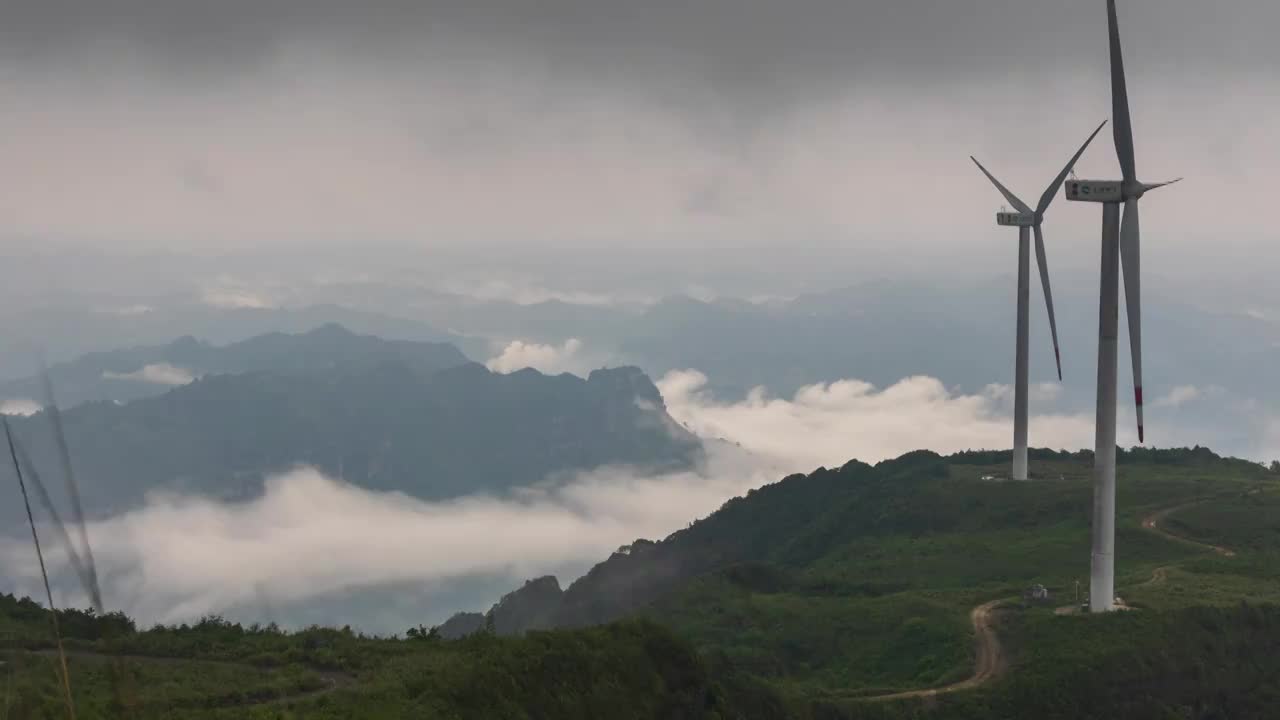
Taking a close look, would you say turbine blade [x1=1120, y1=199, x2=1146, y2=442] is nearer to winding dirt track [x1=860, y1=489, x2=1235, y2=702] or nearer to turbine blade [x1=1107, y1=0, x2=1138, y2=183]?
turbine blade [x1=1107, y1=0, x2=1138, y2=183]

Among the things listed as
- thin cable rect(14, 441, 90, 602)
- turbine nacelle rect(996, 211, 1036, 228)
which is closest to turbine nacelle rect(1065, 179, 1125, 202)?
turbine nacelle rect(996, 211, 1036, 228)

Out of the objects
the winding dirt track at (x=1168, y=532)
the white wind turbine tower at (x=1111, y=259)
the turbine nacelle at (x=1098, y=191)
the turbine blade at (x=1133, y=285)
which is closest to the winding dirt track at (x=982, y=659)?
the white wind turbine tower at (x=1111, y=259)

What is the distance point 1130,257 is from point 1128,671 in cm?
3471

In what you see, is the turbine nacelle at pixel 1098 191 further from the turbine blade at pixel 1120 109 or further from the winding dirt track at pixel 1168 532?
the winding dirt track at pixel 1168 532

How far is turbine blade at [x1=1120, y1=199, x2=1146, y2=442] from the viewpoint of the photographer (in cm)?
9500

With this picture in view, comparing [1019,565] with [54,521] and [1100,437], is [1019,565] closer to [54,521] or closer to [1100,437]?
[1100,437]

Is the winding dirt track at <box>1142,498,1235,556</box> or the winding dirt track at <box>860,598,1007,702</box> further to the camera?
the winding dirt track at <box>1142,498,1235,556</box>

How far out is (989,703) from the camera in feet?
311

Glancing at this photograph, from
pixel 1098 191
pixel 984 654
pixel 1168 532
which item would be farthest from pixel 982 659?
pixel 1168 532

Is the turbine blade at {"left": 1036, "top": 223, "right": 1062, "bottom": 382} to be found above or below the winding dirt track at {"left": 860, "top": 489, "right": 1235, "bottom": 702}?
above

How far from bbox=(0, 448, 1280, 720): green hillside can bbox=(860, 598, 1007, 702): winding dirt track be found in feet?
2.21

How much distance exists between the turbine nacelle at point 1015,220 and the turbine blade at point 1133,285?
215 feet

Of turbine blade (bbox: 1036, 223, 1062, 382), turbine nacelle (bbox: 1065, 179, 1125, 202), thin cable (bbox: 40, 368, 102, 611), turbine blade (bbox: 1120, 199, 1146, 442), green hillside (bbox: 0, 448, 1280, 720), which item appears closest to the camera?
thin cable (bbox: 40, 368, 102, 611)

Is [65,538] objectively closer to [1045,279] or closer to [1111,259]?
[1111,259]
